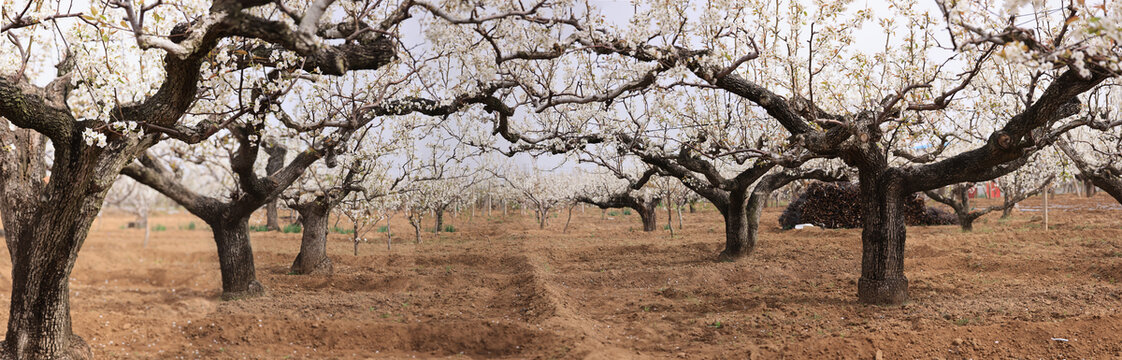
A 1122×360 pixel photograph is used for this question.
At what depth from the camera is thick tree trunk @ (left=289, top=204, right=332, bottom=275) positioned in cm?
1279

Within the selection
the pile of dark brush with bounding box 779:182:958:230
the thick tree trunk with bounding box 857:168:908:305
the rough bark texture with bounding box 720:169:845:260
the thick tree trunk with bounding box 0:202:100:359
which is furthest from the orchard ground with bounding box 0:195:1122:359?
the pile of dark brush with bounding box 779:182:958:230

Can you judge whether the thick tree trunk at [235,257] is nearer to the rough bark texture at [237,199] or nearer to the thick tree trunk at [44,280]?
the rough bark texture at [237,199]

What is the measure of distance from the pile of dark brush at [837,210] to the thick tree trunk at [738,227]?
31.6 ft

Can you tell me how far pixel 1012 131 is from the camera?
7098mm

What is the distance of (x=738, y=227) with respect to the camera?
13.8 m

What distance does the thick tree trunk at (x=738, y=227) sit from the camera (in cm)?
1352

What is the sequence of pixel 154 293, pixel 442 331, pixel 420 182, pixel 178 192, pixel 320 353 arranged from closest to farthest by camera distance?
pixel 320 353 < pixel 442 331 < pixel 178 192 < pixel 154 293 < pixel 420 182

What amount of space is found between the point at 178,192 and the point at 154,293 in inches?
124

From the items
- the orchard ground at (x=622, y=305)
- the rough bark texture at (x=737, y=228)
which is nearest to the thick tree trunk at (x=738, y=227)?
the rough bark texture at (x=737, y=228)

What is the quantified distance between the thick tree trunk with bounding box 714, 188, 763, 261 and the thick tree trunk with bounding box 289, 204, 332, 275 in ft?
27.9

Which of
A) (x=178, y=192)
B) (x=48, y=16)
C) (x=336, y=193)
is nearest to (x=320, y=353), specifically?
(x=178, y=192)

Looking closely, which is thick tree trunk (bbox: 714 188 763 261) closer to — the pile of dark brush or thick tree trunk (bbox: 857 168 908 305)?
thick tree trunk (bbox: 857 168 908 305)

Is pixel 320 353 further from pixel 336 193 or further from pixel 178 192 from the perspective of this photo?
pixel 336 193

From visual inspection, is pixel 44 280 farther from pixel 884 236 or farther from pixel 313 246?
pixel 884 236
